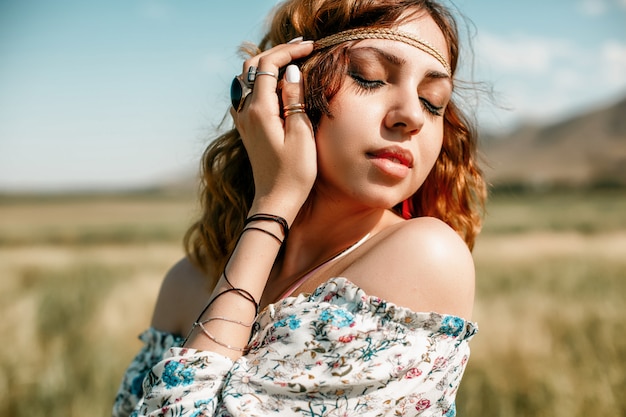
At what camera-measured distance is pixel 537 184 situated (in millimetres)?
60719

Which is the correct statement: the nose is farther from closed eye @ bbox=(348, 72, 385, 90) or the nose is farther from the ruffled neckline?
the ruffled neckline

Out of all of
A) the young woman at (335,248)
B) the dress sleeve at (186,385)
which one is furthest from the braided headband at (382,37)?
the dress sleeve at (186,385)

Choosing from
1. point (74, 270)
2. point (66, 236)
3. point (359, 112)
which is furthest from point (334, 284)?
point (66, 236)

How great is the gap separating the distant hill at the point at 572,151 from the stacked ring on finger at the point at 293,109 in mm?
56424

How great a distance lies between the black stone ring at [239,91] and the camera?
176cm

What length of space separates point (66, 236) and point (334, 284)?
2642cm

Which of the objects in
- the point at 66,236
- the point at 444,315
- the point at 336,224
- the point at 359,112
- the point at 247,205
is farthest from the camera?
the point at 66,236

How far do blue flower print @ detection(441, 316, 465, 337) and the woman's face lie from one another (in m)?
0.33

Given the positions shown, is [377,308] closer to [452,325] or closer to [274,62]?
[452,325]

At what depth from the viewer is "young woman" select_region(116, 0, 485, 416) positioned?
1.41 m

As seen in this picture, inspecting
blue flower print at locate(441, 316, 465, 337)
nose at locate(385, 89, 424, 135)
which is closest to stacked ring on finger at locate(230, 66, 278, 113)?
nose at locate(385, 89, 424, 135)

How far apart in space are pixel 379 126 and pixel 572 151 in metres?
91.8

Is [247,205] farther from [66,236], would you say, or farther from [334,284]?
[66,236]

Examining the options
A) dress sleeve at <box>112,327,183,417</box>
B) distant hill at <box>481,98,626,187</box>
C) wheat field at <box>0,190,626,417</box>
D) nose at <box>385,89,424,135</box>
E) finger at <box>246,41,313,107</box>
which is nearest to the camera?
nose at <box>385,89,424,135</box>
